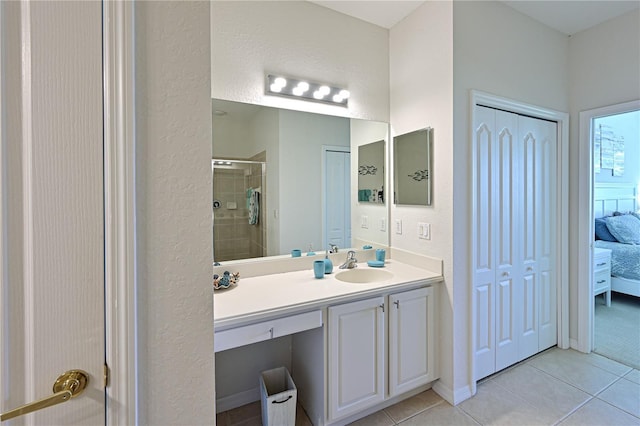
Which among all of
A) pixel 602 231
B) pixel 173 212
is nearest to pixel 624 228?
pixel 602 231

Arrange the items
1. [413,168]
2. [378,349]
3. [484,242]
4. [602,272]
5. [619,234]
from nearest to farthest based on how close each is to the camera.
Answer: [378,349] → [484,242] → [413,168] → [602,272] → [619,234]

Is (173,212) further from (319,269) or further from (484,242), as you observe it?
(484,242)

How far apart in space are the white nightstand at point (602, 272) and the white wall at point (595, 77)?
117cm

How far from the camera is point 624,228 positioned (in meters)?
3.80

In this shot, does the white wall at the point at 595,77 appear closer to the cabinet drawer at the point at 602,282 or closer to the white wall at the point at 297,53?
the cabinet drawer at the point at 602,282

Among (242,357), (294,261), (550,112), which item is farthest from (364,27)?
(242,357)

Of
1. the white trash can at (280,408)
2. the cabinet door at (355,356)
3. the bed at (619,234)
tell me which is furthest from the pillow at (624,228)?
the white trash can at (280,408)

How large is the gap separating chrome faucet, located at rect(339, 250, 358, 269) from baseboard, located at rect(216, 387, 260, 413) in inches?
40.5

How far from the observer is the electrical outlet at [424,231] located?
2.07 metres

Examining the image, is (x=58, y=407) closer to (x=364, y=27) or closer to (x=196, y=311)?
(x=196, y=311)

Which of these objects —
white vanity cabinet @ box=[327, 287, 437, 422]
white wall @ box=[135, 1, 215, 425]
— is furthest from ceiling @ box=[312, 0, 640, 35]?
white vanity cabinet @ box=[327, 287, 437, 422]

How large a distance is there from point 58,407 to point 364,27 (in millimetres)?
2679

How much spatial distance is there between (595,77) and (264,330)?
10.6 feet

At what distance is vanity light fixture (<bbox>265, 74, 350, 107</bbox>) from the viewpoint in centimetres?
196
